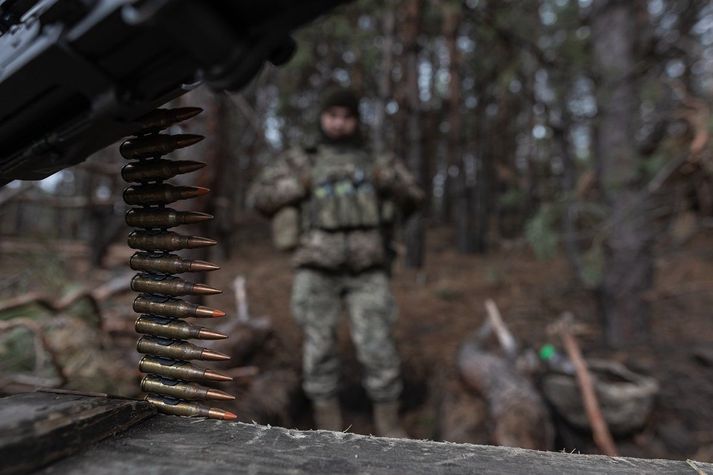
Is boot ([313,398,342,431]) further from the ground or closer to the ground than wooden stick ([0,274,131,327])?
closer to the ground

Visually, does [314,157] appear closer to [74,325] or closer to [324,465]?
[74,325]

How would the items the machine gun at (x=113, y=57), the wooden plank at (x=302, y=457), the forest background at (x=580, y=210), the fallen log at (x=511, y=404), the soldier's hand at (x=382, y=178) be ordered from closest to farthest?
the machine gun at (x=113, y=57)
the wooden plank at (x=302, y=457)
the fallen log at (x=511, y=404)
the forest background at (x=580, y=210)
the soldier's hand at (x=382, y=178)

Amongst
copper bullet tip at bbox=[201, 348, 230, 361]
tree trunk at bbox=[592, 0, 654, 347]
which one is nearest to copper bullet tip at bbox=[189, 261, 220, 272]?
copper bullet tip at bbox=[201, 348, 230, 361]

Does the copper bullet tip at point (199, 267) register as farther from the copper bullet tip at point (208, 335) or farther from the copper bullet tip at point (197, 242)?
the copper bullet tip at point (208, 335)

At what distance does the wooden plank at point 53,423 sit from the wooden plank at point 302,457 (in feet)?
0.08

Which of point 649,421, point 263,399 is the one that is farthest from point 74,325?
point 649,421

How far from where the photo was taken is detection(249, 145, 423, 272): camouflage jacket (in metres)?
3.62

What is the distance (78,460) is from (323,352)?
116 inches

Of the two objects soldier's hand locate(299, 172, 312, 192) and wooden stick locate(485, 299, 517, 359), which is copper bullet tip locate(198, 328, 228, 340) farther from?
wooden stick locate(485, 299, 517, 359)

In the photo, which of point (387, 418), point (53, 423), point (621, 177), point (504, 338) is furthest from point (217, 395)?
point (621, 177)

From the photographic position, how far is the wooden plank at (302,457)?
2.71 ft

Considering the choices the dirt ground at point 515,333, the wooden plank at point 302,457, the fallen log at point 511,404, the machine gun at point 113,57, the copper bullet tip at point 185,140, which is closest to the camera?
the machine gun at point 113,57

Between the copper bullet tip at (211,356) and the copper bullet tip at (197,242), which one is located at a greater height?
the copper bullet tip at (197,242)

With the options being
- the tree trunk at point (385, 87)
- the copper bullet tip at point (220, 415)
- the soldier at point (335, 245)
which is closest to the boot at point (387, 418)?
the soldier at point (335, 245)
